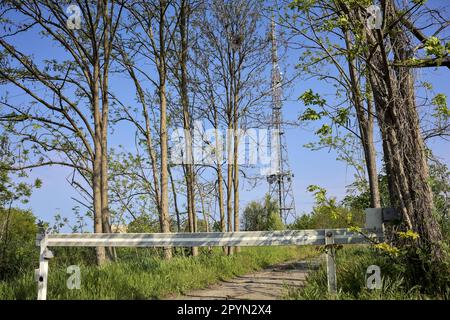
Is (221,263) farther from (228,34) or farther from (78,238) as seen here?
(228,34)

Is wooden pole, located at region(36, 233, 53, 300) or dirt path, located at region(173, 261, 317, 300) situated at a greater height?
wooden pole, located at region(36, 233, 53, 300)

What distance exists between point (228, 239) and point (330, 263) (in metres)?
1.44

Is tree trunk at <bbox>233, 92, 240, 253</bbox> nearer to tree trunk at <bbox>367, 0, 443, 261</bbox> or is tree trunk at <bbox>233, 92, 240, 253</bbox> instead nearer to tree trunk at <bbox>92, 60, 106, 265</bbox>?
tree trunk at <bbox>92, 60, 106, 265</bbox>

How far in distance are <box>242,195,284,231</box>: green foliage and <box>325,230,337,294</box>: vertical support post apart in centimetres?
1704

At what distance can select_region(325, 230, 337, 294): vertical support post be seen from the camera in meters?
5.67

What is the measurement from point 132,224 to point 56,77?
645cm

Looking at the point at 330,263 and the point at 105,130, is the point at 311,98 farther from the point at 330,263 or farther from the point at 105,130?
the point at 105,130

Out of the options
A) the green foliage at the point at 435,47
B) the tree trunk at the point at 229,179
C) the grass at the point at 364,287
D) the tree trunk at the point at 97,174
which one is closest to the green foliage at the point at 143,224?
the tree trunk at the point at 229,179

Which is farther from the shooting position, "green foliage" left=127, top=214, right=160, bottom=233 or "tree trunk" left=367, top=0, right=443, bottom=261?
"green foliage" left=127, top=214, right=160, bottom=233

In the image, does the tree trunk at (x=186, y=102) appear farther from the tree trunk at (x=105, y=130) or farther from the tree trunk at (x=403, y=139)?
the tree trunk at (x=403, y=139)

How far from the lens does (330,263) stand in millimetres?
5750

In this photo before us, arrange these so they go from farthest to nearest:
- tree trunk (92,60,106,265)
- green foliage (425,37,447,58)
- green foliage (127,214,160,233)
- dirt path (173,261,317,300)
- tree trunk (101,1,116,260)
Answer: green foliage (127,214,160,233), tree trunk (101,1,116,260), tree trunk (92,60,106,265), dirt path (173,261,317,300), green foliage (425,37,447,58)

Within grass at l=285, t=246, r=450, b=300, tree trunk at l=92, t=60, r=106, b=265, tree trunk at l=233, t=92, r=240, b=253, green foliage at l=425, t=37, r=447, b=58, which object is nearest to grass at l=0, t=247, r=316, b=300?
tree trunk at l=92, t=60, r=106, b=265

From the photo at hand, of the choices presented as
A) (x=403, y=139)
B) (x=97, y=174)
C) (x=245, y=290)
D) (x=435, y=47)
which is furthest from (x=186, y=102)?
(x=435, y=47)
